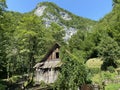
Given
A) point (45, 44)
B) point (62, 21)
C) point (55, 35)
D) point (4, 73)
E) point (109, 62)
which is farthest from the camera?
point (62, 21)

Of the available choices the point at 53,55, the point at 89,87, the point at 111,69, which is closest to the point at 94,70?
the point at 111,69

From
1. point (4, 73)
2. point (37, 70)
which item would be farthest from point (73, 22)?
point (37, 70)

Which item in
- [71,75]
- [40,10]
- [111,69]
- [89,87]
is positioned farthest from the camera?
[40,10]

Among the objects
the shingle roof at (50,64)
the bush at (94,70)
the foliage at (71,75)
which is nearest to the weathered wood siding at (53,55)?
the shingle roof at (50,64)

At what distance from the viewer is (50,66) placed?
47.3 metres

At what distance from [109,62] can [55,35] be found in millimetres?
30899

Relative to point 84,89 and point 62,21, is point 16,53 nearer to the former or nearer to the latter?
point 84,89

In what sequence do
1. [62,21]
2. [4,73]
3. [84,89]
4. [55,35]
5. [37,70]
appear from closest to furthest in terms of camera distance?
[84,89], [37,70], [4,73], [55,35], [62,21]

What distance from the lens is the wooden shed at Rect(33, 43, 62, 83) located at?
46.8 m

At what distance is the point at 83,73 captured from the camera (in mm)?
34188

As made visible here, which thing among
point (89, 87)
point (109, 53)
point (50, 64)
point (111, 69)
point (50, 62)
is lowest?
point (89, 87)

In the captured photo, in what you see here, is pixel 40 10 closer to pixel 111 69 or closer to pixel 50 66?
pixel 50 66

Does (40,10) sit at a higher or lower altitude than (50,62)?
higher

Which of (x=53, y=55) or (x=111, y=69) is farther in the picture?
(x=53, y=55)
